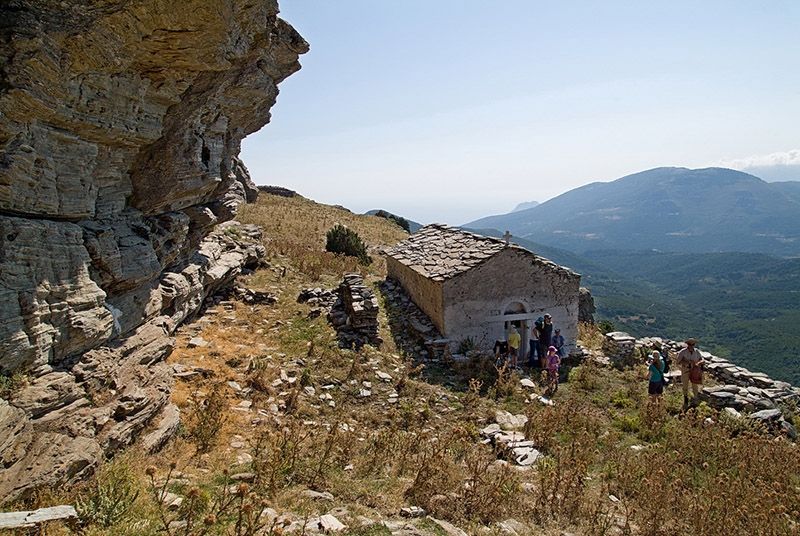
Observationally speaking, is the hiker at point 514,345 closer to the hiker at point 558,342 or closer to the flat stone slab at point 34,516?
the hiker at point 558,342

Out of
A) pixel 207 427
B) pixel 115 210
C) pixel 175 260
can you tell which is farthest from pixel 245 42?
pixel 207 427

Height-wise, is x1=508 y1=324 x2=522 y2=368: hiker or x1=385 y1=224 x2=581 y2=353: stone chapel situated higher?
x1=385 y1=224 x2=581 y2=353: stone chapel

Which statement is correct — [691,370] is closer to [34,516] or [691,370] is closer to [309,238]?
[34,516]

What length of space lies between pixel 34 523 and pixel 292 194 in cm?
5607

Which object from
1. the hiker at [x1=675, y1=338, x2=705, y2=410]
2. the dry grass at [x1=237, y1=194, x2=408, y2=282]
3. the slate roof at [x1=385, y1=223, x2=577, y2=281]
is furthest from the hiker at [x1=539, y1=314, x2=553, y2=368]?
the dry grass at [x1=237, y1=194, x2=408, y2=282]

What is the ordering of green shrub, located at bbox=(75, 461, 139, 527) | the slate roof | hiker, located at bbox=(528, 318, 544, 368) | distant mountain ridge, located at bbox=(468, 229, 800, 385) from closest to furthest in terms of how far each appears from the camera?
Result: green shrub, located at bbox=(75, 461, 139, 527) → hiker, located at bbox=(528, 318, 544, 368) → the slate roof → distant mountain ridge, located at bbox=(468, 229, 800, 385)

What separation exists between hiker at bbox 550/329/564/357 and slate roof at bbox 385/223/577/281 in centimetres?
225

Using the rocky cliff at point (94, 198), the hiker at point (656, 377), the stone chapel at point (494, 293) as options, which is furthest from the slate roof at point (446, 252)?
the rocky cliff at point (94, 198)

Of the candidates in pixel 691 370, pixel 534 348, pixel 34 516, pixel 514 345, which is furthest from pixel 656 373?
pixel 34 516

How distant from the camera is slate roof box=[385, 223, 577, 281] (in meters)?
16.2

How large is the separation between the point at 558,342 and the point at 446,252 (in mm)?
5473

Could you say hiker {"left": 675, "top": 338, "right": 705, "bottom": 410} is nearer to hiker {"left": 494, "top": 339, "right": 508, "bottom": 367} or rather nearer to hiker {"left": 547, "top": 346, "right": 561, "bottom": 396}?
hiker {"left": 547, "top": 346, "right": 561, "bottom": 396}

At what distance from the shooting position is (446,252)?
1883 cm

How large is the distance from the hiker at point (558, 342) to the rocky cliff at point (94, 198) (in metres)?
12.1
